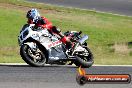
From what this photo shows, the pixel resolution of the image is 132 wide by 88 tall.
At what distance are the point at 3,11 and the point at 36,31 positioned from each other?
2105 centimetres

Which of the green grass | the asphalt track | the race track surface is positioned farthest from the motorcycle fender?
the race track surface

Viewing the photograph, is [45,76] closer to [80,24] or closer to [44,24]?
[44,24]

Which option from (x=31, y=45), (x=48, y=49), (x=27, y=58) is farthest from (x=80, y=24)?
(x=27, y=58)

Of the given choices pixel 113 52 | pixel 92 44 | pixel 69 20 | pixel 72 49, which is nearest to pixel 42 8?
pixel 69 20

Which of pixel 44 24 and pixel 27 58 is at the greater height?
pixel 44 24

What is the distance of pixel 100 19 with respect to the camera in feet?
114

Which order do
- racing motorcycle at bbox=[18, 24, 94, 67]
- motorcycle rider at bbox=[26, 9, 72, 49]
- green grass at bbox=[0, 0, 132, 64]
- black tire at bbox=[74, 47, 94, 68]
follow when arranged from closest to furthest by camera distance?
racing motorcycle at bbox=[18, 24, 94, 67] → black tire at bbox=[74, 47, 94, 68] → motorcycle rider at bbox=[26, 9, 72, 49] → green grass at bbox=[0, 0, 132, 64]

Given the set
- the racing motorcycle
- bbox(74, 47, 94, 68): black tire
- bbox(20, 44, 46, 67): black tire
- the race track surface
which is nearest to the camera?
bbox(20, 44, 46, 67): black tire

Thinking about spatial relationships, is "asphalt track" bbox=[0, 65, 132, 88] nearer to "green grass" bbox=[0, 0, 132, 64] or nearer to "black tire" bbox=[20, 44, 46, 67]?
"black tire" bbox=[20, 44, 46, 67]

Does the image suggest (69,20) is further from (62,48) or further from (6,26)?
(62,48)

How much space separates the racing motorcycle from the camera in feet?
44.2

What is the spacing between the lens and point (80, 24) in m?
32.9

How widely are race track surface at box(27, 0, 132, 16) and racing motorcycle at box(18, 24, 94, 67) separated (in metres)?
24.2

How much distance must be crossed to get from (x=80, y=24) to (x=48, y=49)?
19331 millimetres
